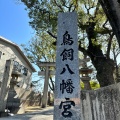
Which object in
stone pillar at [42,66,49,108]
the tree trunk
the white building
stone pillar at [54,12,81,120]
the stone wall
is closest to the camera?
stone pillar at [54,12,81,120]

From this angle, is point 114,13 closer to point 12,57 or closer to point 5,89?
point 5,89

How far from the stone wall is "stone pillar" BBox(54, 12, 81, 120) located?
0.95 metres

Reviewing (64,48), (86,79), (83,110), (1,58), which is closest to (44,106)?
(86,79)

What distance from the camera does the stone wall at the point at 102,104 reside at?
3.94 m

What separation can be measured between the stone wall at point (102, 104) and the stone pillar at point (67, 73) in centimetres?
95

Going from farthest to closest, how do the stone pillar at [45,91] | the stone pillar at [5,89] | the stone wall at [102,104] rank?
the stone pillar at [45,91]
the stone pillar at [5,89]
the stone wall at [102,104]

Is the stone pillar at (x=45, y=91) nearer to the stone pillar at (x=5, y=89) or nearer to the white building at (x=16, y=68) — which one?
the white building at (x=16, y=68)

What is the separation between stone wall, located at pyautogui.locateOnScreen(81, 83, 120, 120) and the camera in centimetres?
394

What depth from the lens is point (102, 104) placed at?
422cm

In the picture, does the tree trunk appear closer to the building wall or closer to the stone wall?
the stone wall

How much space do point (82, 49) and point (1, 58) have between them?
10.3 m

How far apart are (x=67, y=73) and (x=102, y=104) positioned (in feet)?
4.21

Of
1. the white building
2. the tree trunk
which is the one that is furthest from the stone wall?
the white building

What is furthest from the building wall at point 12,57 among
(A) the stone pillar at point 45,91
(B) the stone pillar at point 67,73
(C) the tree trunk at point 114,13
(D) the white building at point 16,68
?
(C) the tree trunk at point 114,13
